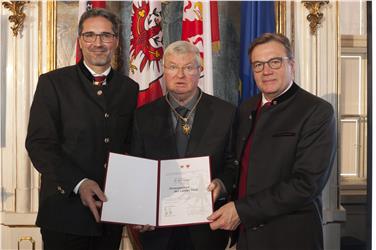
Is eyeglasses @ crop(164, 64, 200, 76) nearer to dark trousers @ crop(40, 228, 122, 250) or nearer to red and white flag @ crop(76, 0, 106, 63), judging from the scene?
dark trousers @ crop(40, 228, 122, 250)

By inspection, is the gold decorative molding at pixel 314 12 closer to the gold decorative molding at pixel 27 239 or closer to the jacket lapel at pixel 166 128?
the jacket lapel at pixel 166 128

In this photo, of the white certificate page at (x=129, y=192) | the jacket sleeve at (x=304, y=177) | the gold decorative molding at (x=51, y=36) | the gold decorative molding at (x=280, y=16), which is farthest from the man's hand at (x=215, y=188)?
the gold decorative molding at (x=51, y=36)

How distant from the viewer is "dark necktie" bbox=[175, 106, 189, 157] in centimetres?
216

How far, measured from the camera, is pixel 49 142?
82.1 inches

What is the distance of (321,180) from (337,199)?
171cm

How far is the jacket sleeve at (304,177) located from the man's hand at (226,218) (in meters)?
0.04

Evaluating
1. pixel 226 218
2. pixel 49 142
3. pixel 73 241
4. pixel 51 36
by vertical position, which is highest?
pixel 51 36

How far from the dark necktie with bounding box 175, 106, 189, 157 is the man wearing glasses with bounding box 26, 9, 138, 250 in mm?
297

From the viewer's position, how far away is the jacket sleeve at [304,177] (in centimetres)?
187

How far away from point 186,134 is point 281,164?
0.50 m

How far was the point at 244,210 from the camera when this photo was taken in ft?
6.29

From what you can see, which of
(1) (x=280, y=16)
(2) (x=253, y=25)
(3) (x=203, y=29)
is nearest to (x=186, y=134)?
(3) (x=203, y=29)

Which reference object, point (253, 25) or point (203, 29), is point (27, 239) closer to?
point (203, 29)

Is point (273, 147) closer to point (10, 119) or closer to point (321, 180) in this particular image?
point (321, 180)
